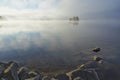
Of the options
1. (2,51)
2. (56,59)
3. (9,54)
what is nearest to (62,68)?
(56,59)

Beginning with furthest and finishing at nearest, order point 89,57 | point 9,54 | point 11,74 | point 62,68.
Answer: point 9,54 → point 89,57 → point 62,68 → point 11,74

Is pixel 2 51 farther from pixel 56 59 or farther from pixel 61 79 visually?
pixel 61 79

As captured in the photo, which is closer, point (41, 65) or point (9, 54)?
point (41, 65)

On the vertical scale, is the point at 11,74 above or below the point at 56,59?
above

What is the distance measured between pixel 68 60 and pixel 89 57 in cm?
546

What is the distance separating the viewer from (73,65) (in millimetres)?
40656

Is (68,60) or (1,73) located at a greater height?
(1,73)

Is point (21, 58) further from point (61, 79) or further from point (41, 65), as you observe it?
point (61, 79)

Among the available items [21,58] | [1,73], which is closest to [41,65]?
[21,58]

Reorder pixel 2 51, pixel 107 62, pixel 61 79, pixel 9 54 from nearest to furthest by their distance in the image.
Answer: pixel 61 79 < pixel 107 62 < pixel 9 54 < pixel 2 51

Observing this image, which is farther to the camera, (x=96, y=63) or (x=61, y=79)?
(x=96, y=63)

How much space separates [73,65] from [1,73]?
17097mm

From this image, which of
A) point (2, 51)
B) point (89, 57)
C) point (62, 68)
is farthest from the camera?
point (2, 51)

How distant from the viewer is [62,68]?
39.2 m
